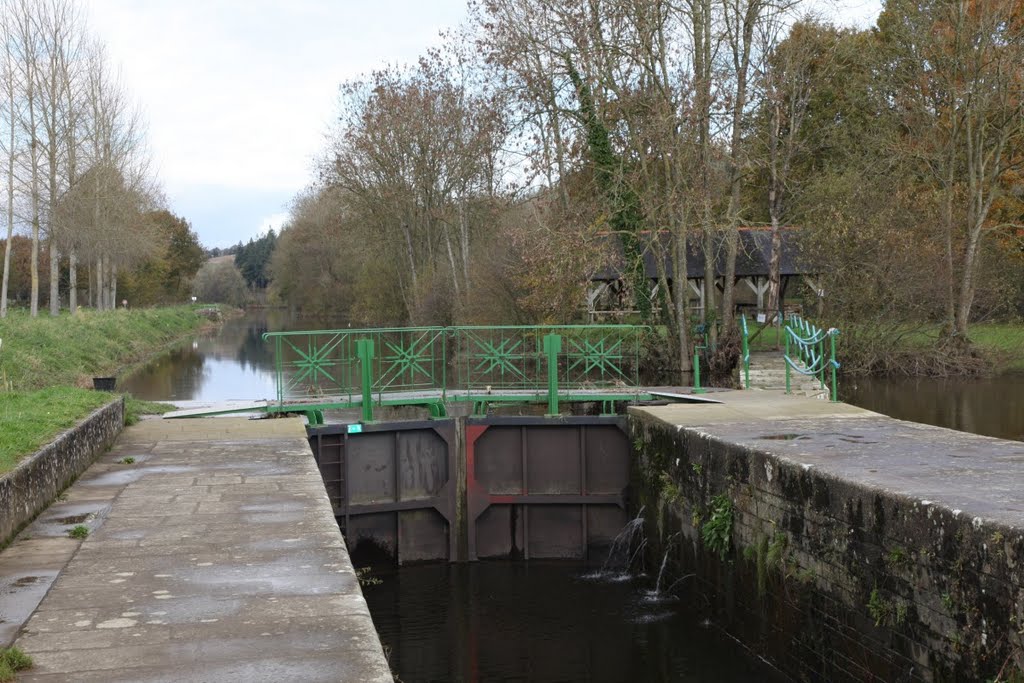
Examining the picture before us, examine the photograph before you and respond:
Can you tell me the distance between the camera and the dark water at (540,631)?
36.0 feet

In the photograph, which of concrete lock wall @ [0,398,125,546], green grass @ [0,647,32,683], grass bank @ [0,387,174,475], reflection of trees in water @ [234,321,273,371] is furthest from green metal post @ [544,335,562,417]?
reflection of trees in water @ [234,321,273,371]

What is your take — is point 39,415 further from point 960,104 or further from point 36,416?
point 960,104

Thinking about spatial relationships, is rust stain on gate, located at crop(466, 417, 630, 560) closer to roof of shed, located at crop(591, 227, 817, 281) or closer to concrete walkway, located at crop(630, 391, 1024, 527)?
concrete walkway, located at crop(630, 391, 1024, 527)

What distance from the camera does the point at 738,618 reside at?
11.2 m

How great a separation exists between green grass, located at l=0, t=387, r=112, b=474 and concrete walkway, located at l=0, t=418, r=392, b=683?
22.4 inches

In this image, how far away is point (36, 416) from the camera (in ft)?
37.5

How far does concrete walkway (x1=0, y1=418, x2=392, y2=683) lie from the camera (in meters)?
5.15

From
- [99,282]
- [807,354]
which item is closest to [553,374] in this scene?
[807,354]

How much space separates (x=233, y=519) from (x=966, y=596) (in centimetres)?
530

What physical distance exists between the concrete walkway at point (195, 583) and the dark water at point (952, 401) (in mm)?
16703

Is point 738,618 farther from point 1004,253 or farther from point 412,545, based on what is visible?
point 1004,253

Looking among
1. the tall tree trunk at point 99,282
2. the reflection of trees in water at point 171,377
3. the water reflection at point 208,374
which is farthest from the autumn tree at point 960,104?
the tall tree trunk at point 99,282

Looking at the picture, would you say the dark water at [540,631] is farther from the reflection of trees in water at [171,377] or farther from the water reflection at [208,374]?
the reflection of trees in water at [171,377]

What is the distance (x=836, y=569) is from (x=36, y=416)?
8.22 meters
